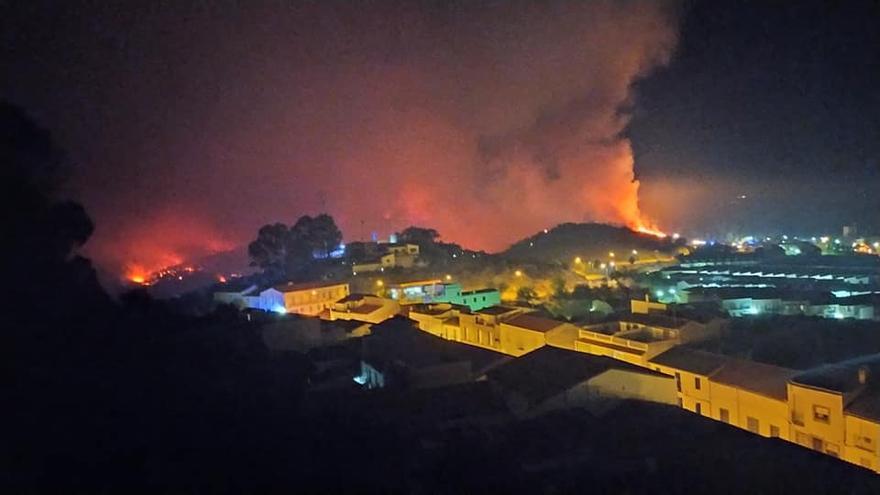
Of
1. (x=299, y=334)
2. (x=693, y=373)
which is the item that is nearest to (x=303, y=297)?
(x=299, y=334)

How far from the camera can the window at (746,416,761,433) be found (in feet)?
34.5

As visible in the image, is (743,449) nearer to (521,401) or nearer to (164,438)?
(521,401)

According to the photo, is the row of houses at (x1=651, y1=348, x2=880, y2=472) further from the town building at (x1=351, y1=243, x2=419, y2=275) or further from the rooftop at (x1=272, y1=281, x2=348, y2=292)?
the town building at (x1=351, y1=243, x2=419, y2=275)

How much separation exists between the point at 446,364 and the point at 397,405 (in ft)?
7.51

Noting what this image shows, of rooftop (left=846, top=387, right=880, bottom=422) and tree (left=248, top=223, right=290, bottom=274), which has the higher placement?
tree (left=248, top=223, right=290, bottom=274)

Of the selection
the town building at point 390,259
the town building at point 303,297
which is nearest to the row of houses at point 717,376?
the town building at point 303,297

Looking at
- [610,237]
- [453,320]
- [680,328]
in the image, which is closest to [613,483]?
[680,328]

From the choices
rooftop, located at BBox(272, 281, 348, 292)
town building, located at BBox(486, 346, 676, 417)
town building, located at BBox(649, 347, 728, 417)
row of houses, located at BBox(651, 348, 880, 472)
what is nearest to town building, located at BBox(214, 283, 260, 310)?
rooftop, located at BBox(272, 281, 348, 292)

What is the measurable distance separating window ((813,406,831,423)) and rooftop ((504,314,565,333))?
5.50 m

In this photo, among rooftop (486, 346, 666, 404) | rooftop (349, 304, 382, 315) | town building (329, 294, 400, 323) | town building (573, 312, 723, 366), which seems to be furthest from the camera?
rooftop (349, 304, 382, 315)

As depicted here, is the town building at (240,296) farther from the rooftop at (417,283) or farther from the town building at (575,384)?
the town building at (575,384)

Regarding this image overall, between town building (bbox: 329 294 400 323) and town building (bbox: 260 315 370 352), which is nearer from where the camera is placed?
town building (bbox: 260 315 370 352)

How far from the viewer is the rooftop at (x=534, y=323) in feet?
46.8

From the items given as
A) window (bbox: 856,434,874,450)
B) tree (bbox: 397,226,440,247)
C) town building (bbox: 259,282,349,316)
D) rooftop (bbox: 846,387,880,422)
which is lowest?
window (bbox: 856,434,874,450)
